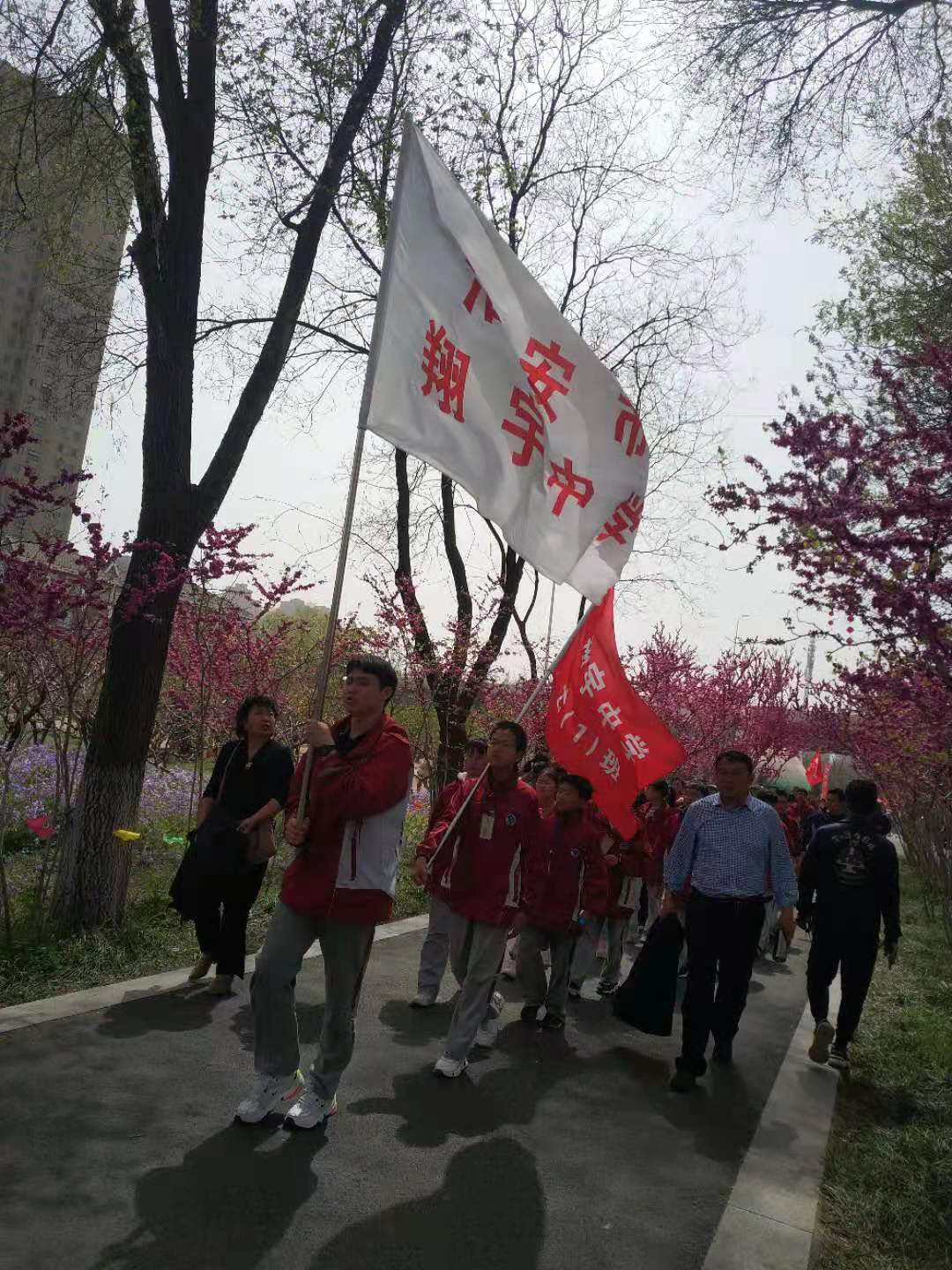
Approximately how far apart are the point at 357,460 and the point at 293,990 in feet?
7.28

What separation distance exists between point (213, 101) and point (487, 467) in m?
4.87

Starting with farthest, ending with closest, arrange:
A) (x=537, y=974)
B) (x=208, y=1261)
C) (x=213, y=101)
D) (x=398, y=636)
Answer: (x=398, y=636)
(x=213, y=101)
(x=537, y=974)
(x=208, y=1261)

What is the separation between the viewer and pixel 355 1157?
4609mm

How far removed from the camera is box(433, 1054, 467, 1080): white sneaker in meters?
5.96

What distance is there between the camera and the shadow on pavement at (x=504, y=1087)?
5.22 m

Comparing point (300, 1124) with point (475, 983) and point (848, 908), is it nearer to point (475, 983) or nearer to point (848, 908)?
point (475, 983)

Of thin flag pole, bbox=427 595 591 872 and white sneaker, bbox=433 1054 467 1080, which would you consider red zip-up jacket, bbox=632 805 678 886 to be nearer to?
thin flag pole, bbox=427 595 591 872

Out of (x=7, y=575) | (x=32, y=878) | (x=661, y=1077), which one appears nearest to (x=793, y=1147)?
(x=661, y=1077)

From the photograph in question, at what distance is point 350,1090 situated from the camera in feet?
18.0

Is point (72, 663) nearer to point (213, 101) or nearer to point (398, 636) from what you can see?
point (213, 101)

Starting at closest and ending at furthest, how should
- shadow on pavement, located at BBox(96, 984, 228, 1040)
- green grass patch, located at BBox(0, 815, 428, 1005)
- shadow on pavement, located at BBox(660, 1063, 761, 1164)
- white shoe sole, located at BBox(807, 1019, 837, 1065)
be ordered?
shadow on pavement, located at BBox(660, 1063, 761, 1164), shadow on pavement, located at BBox(96, 984, 228, 1040), green grass patch, located at BBox(0, 815, 428, 1005), white shoe sole, located at BBox(807, 1019, 837, 1065)

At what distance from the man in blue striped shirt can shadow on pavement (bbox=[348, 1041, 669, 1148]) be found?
1.81 feet

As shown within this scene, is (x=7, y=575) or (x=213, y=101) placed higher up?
(x=213, y=101)

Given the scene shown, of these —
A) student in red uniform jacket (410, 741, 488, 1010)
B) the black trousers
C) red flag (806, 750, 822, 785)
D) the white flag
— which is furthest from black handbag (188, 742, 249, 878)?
red flag (806, 750, 822, 785)
